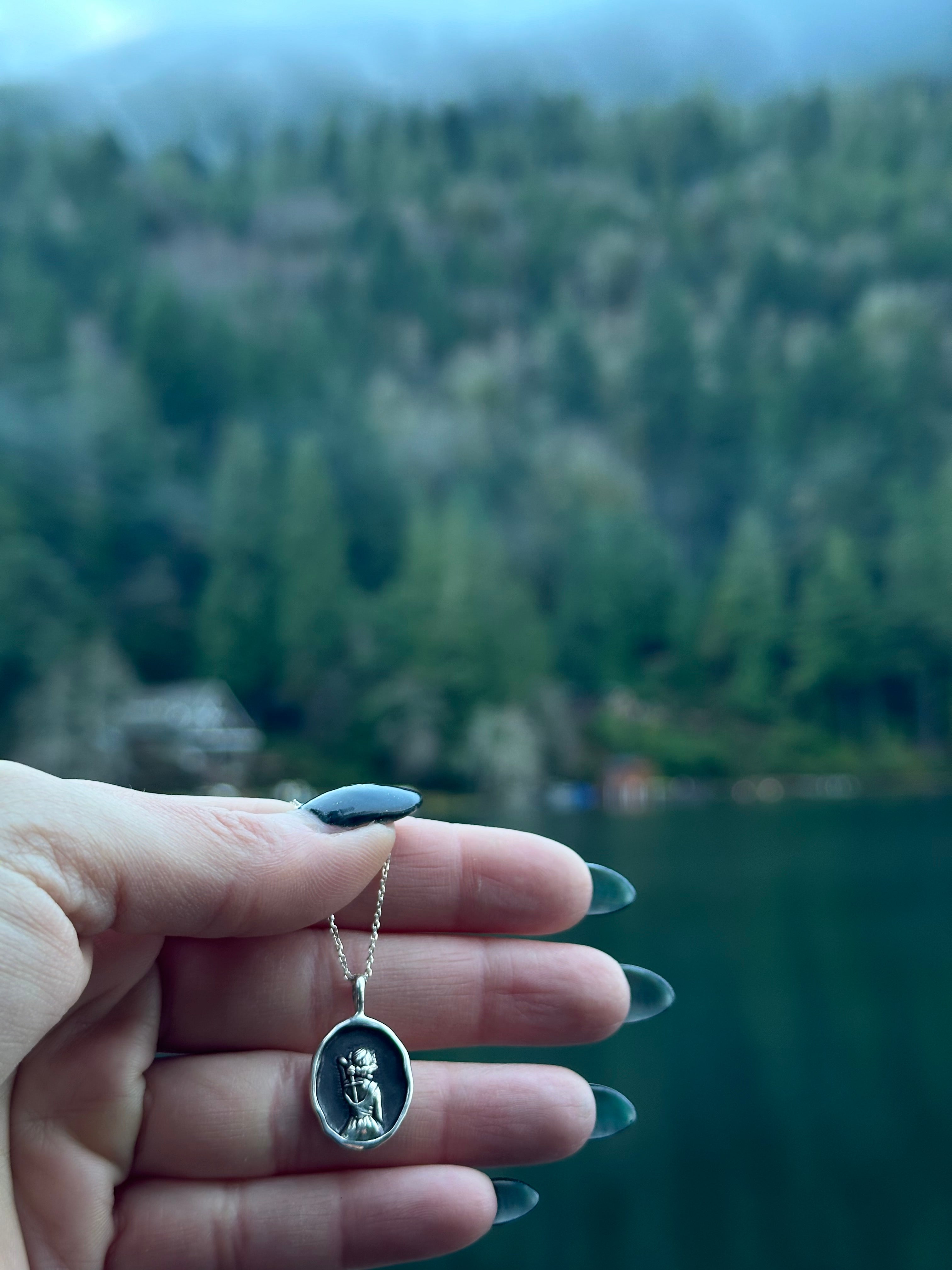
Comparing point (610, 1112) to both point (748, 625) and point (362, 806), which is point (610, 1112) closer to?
point (362, 806)

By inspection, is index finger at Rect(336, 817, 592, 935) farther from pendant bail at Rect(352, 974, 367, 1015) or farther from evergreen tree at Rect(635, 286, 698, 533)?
evergreen tree at Rect(635, 286, 698, 533)

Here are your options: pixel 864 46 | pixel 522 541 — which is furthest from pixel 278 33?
pixel 522 541

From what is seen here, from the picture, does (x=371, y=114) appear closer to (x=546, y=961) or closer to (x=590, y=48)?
(x=590, y=48)

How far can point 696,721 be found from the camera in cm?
1198

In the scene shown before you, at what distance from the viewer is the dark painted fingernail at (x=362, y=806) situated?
84 cm

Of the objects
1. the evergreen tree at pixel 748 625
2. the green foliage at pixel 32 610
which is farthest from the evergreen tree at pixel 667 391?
the green foliage at pixel 32 610

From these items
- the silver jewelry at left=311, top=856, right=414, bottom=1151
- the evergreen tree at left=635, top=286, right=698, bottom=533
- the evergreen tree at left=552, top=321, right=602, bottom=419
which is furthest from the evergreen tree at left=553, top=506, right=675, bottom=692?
the silver jewelry at left=311, top=856, right=414, bottom=1151

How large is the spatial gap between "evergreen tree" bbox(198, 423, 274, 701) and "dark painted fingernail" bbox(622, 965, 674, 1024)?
9.92 metres

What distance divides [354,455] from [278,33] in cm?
1378

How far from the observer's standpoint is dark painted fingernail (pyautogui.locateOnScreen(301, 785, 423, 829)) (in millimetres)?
839

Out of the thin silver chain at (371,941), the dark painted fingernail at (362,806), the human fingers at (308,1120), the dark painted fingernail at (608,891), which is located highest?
the dark painted fingernail at (362,806)

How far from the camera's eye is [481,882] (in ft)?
3.00

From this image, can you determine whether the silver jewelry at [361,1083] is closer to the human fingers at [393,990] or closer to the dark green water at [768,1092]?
the human fingers at [393,990]

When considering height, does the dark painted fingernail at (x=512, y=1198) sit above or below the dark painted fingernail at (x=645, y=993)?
below
